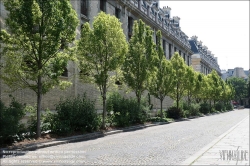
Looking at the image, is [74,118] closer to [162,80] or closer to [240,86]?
[162,80]

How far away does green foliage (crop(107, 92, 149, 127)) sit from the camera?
1988 centimetres

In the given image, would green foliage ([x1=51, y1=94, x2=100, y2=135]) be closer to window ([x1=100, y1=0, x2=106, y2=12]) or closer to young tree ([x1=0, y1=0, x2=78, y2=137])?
young tree ([x1=0, y1=0, x2=78, y2=137])

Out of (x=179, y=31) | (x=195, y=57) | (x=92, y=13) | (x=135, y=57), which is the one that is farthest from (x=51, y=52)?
(x=195, y=57)

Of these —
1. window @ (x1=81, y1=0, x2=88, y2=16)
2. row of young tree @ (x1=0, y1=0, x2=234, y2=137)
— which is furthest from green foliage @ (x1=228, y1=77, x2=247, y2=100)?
window @ (x1=81, y1=0, x2=88, y2=16)

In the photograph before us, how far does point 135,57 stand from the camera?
23.3m

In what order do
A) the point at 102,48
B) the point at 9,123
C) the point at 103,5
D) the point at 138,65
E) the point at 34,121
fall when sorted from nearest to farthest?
the point at 9,123 → the point at 34,121 → the point at 102,48 → the point at 138,65 → the point at 103,5

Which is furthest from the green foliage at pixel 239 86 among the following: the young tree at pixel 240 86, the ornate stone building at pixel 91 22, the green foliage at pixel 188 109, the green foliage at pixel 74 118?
the green foliage at pixel 74 118

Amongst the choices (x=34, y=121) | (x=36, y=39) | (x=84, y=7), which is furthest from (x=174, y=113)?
(x=36, y=39)

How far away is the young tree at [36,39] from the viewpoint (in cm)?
1262

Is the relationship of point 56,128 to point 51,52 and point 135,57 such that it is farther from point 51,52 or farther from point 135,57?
point 135,57

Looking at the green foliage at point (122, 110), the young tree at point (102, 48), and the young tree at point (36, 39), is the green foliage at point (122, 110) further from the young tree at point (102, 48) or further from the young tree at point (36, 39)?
the young tree at point (36, 39)

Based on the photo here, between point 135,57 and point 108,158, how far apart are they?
15335 millimetres

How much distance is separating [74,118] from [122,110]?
6331mm

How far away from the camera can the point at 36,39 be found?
1265 centimetres
